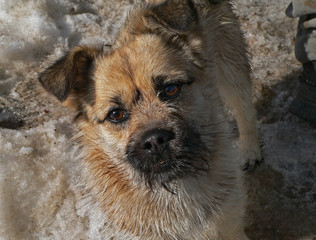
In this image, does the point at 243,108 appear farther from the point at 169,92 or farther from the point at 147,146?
the point at 147,146

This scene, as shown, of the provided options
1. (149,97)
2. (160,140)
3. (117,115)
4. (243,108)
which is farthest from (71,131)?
(160,140)

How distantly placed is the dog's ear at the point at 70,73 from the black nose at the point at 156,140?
0.60 metres

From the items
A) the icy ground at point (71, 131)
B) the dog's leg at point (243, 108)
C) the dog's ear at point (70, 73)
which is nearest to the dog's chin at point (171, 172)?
the dog's ear at point (70, 73)

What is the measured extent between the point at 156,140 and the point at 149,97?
0.41 metres

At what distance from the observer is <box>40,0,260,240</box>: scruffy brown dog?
246 cm

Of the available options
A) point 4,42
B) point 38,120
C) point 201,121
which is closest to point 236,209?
point 201,121

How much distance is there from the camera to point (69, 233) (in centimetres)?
337

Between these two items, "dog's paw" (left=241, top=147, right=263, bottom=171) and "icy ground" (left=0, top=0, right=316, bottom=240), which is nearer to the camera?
"icy ground" (left=0, top=0, right=316, bottom=240)

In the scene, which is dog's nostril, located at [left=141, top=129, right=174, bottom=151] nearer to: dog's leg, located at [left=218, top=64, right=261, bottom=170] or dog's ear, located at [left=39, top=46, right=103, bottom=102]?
Result: dog's ear, located at [left=39, top=46, right=103, bottom=102]

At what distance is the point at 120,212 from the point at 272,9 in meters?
3.39

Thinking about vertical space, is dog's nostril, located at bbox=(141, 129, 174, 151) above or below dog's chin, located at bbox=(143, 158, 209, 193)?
above

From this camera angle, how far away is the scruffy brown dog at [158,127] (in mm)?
2459

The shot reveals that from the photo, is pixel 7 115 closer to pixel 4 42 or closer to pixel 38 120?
pixel 38 120

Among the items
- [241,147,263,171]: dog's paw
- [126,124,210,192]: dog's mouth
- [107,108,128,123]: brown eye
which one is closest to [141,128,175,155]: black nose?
[126,124,210,192]: dog's mouth
